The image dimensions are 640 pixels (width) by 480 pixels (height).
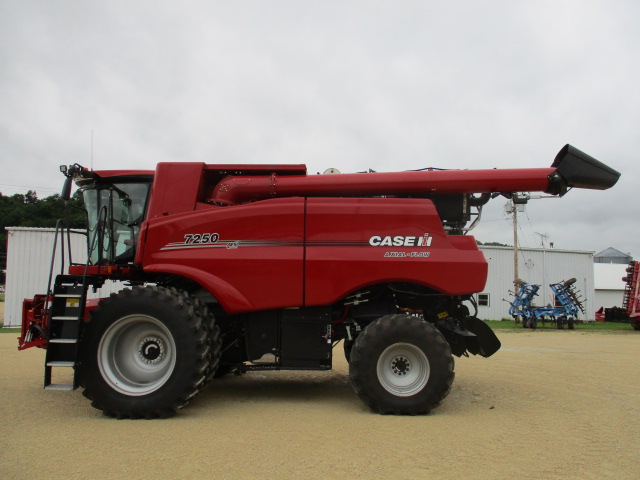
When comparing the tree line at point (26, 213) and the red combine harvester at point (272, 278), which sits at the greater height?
the tree line at point (26, 213)

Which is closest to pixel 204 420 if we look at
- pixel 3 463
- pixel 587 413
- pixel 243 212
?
pixel 3 463

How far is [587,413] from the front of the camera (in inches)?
248

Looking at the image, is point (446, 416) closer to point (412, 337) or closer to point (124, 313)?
point (412, 337)

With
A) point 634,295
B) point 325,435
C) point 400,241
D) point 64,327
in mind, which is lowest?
point 325,435

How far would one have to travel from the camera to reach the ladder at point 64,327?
6.02 m

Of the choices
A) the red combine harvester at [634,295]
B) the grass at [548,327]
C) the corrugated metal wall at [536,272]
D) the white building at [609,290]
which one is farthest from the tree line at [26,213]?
the white building at [609,290]

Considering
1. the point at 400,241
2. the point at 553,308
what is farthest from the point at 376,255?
the point at 553,308

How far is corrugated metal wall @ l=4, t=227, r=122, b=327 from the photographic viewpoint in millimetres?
22438

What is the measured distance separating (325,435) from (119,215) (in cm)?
415

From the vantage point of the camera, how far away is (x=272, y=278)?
6.44 m

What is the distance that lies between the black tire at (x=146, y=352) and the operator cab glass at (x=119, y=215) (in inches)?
43.8

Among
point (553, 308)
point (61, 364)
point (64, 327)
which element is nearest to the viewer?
point (61, 364)

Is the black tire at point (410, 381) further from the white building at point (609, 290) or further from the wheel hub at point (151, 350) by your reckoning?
the white building at point (609, 290)

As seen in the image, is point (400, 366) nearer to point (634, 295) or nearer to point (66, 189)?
point (66, 189)
